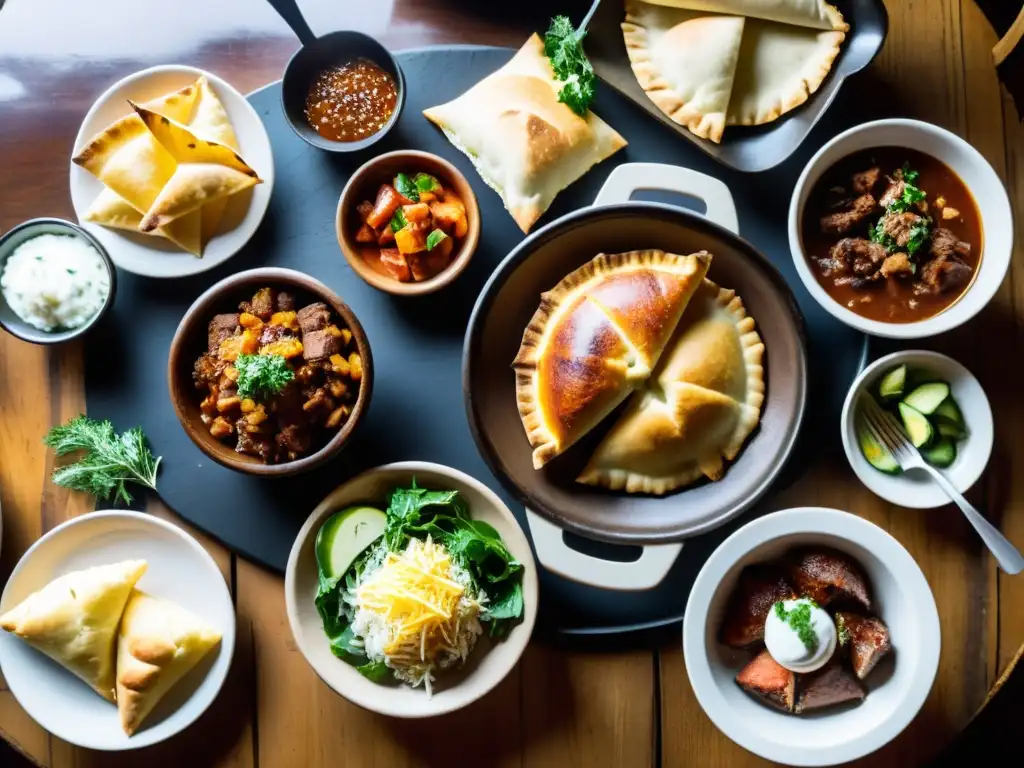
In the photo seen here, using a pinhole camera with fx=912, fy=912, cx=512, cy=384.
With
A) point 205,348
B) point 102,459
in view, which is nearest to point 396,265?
point 205,348

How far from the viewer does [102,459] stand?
2748mm

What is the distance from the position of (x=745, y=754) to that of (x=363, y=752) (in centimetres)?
116

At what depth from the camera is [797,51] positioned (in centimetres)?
289

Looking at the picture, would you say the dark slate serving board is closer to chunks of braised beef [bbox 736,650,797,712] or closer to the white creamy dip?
the white creamy dip

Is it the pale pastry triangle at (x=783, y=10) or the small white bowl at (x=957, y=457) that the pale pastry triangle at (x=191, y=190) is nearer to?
the pale pastry triangle at (x=783, y=10)

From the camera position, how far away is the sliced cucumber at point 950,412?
269cm

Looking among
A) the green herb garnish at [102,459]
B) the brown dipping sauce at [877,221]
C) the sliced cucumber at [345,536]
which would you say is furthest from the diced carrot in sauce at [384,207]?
the brown dipping sauce at [877,221]

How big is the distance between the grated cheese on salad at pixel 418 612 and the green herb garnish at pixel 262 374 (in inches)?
22.9

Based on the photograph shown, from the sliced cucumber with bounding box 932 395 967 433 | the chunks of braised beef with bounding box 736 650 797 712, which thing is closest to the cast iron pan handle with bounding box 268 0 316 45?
the sliced cucumber with bounding box 932 395 967 433

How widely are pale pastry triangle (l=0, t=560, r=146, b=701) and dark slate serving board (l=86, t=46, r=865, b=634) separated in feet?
0.94

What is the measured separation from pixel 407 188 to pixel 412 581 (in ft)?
3.82

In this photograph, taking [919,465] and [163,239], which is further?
[163,239]

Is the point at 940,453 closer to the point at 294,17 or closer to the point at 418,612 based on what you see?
the point at 418,612

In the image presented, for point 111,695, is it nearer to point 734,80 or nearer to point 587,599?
point 587,599
